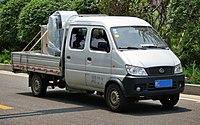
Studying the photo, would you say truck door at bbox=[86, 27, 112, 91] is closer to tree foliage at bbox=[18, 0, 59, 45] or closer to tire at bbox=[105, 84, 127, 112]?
tire at bbox=[105, 84, 127, 112]

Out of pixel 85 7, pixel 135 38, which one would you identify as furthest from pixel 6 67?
pixel 135 38

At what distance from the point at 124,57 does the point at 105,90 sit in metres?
0.94

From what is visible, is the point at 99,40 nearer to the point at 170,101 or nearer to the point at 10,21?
the point at 170,101

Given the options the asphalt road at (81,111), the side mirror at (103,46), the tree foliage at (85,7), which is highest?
the tree foliage at (85,7)

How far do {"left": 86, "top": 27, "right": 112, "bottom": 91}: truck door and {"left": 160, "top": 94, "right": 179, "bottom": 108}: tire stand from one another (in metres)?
1.43

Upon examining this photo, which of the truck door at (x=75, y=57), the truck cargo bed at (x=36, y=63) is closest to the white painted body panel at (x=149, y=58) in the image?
the truck door at (x=75, y=57)

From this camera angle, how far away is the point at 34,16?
74.5 ft

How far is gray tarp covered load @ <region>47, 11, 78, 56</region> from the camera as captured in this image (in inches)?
523

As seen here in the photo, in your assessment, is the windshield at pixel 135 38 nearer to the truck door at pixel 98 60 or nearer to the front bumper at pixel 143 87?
the truck door at pixel 98 60

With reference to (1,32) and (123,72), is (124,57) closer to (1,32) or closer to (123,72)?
(123,72)

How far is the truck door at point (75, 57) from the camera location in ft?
39.2

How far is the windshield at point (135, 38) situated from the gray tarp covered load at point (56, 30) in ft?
6.93

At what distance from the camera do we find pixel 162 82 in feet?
35.7

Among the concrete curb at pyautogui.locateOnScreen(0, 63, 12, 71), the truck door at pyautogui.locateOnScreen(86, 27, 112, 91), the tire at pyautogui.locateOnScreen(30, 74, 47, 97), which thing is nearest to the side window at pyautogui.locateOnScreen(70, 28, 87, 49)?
the truck door at pyautogui.locateOnScreen(86, 27, 112, 91)
